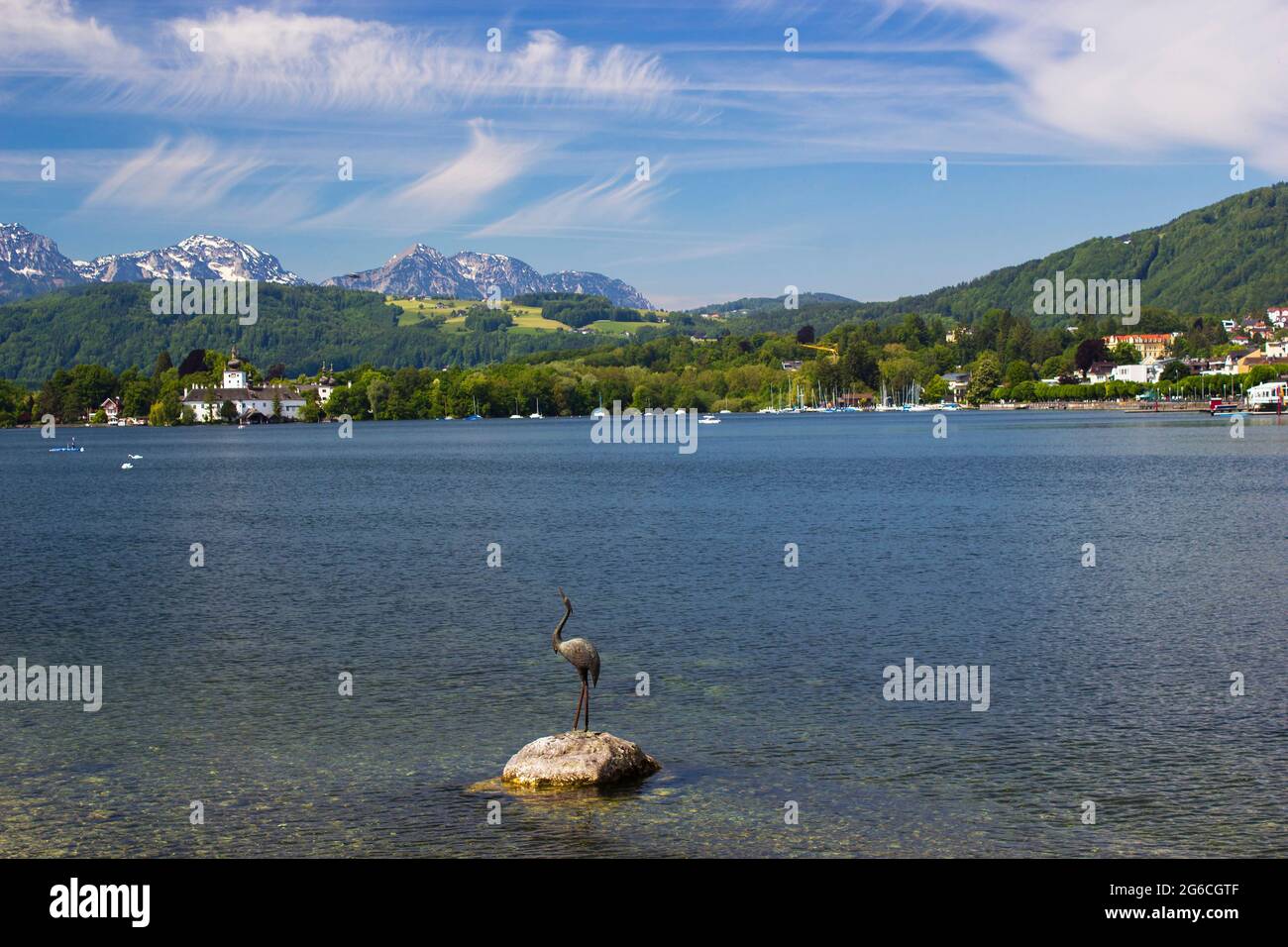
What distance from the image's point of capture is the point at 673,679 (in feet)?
79.9

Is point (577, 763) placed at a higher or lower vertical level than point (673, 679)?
higher

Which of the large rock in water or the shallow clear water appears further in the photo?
the large rock in water

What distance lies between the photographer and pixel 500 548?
157ft

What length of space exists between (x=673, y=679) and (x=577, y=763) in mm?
7127

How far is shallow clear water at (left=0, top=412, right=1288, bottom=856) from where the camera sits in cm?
1606

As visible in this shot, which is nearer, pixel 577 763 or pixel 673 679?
pixel 577 763

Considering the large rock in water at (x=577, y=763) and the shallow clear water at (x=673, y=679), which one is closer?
the shallow clear water at (x=673, y=679)

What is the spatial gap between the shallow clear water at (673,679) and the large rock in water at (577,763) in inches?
14.7

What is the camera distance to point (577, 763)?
57.0 feet

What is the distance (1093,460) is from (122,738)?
9155 cm

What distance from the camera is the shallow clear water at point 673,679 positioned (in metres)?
16.1

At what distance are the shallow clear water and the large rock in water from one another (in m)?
0.37
